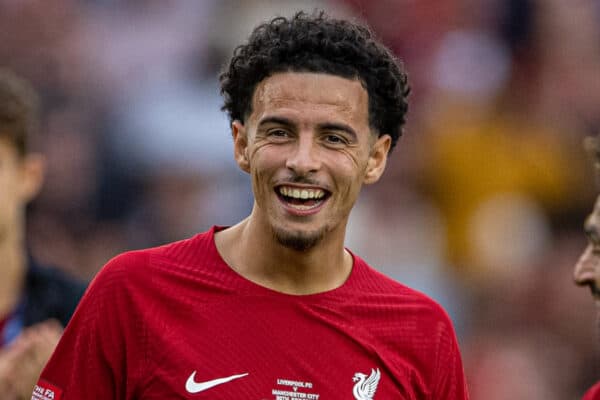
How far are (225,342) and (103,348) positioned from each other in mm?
366

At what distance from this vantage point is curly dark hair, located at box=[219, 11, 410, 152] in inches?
144

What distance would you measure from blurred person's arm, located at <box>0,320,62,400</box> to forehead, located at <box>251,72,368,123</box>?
1204 millimetres

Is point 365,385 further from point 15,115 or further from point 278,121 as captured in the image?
point 15,115

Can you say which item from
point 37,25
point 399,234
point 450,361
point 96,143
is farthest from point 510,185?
point 450,361

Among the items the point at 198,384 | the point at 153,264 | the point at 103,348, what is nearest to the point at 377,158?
the point at 153,264

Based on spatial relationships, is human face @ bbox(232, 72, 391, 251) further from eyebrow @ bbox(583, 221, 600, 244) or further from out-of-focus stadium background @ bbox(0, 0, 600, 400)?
out-of-focus stadium background @ bbox(0, 0, 600, 400)

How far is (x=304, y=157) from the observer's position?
347cm

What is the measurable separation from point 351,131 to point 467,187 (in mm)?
4646

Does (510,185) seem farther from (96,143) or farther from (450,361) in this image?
(450,361)

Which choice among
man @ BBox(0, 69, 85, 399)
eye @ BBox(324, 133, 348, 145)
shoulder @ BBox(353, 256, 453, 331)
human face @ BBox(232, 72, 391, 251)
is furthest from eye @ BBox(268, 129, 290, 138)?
man @ BBox(0, 69, 85, 399)

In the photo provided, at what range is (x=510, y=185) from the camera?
26.8ft

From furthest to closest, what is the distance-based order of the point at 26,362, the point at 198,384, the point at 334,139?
the point at 26,362 < the point at 334,139 < the point at 198,384

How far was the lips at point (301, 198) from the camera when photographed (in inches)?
138

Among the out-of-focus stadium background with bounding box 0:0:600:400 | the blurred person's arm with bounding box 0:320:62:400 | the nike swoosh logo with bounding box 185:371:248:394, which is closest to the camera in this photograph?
the nike swoosh logo with bounding box 185:371:248:394
